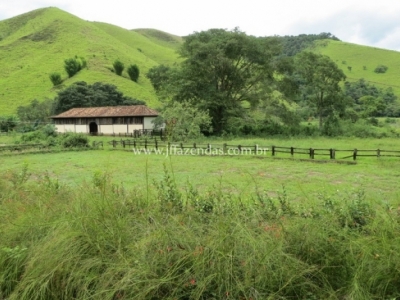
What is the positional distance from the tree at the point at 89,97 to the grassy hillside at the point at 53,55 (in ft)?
16.7

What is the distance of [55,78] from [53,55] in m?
14.6

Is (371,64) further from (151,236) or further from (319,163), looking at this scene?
(151,236)

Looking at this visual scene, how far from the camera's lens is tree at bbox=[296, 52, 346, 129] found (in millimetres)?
34125

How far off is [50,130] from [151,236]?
32.8 m

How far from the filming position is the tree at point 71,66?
61513mm

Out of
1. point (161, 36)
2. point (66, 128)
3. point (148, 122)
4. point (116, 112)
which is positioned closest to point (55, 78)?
point (66, 128)

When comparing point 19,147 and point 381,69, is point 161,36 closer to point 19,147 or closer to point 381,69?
point 381,69

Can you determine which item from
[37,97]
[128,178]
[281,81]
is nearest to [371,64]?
[281,81]

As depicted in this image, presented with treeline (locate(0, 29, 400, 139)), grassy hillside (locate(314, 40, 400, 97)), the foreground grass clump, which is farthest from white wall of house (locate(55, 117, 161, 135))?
grassy hillside (locate(314, 40, 400, 97))

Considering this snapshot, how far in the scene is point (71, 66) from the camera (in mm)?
61781

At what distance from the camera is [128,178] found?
11398 mm

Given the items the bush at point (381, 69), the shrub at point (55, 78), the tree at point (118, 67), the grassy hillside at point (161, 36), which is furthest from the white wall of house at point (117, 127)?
the grassy hillside at point (161, 36)

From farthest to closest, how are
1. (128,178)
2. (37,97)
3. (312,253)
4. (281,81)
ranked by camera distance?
(37,97) → (281,81) → (128,178) → (312,253)

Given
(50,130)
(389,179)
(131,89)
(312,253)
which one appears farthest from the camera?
(131,89)
